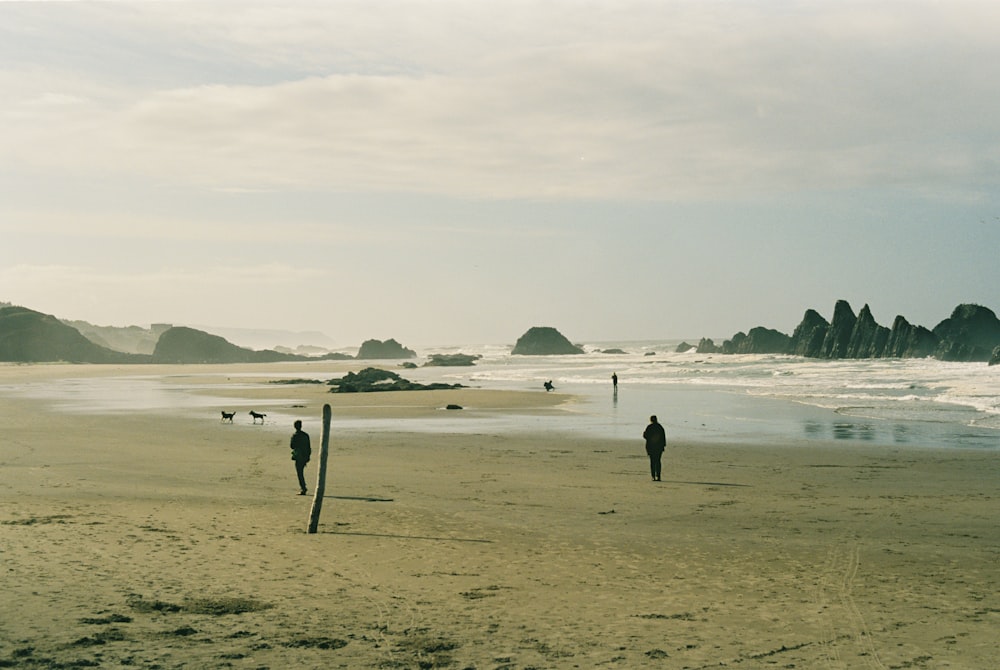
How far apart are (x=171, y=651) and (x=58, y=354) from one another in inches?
5201

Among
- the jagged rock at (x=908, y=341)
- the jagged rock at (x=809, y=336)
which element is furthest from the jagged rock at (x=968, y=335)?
the jagged rock at (x=809, y=336)

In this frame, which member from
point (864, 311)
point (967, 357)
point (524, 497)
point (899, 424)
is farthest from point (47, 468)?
point (864, 311)

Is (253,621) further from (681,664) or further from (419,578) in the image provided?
(681,664)

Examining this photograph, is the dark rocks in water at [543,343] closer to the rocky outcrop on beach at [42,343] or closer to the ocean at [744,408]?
the rocky outcrop on beach at [42,343]

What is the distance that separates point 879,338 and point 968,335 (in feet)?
49.0

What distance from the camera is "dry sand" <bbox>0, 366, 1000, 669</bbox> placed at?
859cm

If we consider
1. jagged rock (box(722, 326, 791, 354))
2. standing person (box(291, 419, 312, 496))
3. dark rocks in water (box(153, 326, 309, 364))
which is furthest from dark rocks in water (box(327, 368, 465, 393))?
jagged rock (box(722, 326, 791, 354))

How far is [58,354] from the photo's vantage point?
126 m

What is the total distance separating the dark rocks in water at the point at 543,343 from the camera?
608 feet

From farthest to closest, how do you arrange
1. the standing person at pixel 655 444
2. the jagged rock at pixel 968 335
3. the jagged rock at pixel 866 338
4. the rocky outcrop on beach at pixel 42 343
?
1. the rocky outcrop on beach at pixel 42 343
2. the jagged rock at pixel 866 338
3. the jagged rock at pixel 968 335
4. the standing person at pixel 655 444

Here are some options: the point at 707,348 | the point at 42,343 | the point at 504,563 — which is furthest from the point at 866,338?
the point at 42,343

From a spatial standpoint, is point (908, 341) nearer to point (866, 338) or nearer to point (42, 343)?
point (866, 338)

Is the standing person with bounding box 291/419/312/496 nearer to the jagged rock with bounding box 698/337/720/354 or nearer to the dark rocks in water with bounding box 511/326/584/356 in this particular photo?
the jagged rock with bounding box 698/337/720/354

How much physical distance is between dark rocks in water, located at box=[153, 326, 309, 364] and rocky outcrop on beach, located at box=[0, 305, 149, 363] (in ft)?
20.8
